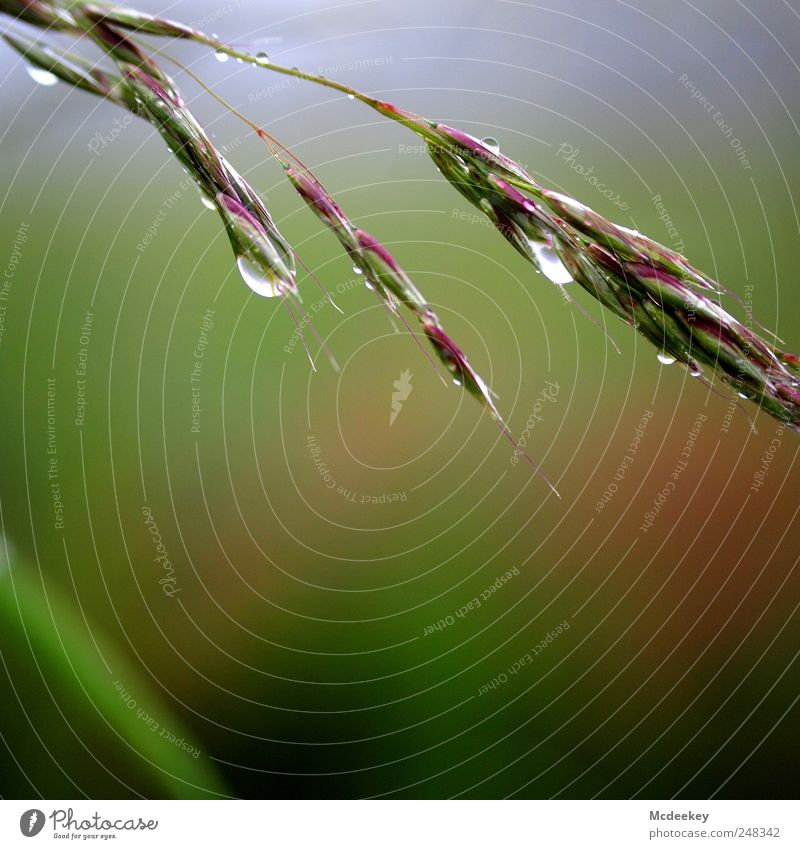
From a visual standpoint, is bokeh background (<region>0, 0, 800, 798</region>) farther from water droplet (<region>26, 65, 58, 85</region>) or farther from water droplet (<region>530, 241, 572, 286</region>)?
water droplet (<region>530, 241, 572, 286</region>)

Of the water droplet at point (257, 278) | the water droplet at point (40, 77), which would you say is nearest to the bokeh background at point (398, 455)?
the water droplet at point (40, 77)

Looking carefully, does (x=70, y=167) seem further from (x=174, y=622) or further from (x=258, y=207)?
(x=174, y=622)

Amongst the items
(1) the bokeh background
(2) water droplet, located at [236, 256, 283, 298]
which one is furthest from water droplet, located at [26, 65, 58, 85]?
(2) water droplet, located at [236, 256, 283, 298]

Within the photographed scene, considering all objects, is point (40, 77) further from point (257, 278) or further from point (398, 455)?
point (398, 455)

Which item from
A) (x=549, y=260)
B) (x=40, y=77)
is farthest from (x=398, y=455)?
(x=40, y=77)

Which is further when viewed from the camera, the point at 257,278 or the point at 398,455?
the point at 398,455

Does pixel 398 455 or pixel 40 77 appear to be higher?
pixel 40 77
